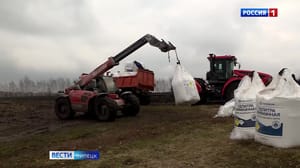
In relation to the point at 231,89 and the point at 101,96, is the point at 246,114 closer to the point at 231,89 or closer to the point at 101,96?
the point at 101,96

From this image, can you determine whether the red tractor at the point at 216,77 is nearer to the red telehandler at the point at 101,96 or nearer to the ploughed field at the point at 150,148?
the red telehandler at the point at 101,96

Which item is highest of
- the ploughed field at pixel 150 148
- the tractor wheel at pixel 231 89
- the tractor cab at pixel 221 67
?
the tractor cab at pixel 221 67

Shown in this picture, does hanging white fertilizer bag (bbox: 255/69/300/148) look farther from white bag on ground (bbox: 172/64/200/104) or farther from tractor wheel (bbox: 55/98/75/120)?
tractor wheel (bbox: 55/98/75/120)

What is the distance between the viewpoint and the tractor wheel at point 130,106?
42.9 ft

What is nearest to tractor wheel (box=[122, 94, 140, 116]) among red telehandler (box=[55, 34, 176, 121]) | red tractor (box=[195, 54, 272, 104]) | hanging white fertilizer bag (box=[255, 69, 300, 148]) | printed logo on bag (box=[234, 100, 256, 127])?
red telehandler (box=[55, 34, 176, 121])

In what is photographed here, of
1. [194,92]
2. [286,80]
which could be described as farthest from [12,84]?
[286,80]

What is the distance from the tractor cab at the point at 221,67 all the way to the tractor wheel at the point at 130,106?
5.79m

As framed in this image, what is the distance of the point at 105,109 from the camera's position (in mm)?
11781

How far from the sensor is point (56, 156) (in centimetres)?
662

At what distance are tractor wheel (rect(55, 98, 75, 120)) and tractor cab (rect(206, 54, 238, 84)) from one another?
776 centimetres

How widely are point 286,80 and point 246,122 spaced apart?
1153 millimetres

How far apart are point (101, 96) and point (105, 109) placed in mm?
582

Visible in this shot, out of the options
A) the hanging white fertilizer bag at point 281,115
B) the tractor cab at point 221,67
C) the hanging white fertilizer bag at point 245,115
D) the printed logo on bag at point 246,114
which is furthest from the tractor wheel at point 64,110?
the hanging white fertilizer bag at point 281,115

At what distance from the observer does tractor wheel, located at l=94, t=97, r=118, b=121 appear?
1158 centimetres
